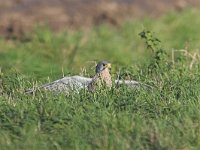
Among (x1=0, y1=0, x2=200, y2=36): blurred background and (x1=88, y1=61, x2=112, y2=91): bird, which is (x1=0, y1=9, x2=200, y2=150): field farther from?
(x1=0, y1=0, x2=200, y2=36): blurred background

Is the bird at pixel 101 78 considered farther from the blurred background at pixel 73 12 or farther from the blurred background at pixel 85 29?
the blurred background at pixel 73 12

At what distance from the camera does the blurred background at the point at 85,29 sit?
38.0ft

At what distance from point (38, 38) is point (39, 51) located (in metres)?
0.51

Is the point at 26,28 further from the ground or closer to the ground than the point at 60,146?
further from the ground

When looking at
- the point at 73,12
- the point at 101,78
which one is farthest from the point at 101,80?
the point at 73,12

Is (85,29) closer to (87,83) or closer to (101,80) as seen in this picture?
(87,83)

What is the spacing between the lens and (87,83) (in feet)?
24.3

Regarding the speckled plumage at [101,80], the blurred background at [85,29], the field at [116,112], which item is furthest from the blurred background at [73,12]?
the speckled plumage at [101,80]

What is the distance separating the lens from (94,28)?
1319cm

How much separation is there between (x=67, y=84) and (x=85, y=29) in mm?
5940

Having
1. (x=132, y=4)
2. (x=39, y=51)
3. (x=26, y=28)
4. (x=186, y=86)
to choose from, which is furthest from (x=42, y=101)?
(x=132, y=4)

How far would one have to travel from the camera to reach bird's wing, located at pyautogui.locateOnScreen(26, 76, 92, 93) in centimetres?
715

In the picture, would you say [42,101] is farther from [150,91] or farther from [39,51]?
[39,51]

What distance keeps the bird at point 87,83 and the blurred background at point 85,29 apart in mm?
2602
